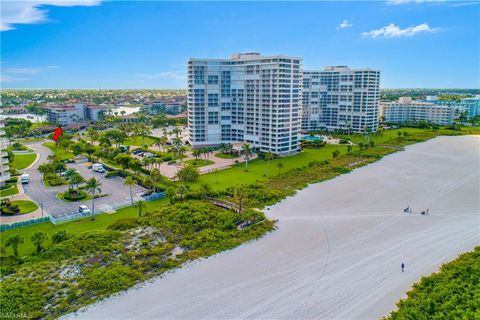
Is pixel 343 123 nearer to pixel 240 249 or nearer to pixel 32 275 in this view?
pixel 240 249

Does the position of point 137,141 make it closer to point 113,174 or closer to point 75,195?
point 113,174

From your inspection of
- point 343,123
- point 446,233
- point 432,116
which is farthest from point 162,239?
point 432,116

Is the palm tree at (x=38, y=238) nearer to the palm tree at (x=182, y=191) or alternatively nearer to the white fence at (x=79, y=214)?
the white fence at (x=79, y=214)

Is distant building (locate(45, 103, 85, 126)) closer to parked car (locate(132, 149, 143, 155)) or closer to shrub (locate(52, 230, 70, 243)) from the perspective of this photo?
parked car (locate(132, 149, 143, 155))

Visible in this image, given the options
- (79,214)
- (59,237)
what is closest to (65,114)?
(79,214)

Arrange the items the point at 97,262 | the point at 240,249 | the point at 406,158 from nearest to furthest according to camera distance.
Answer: the point at 97,262 → the point at 240,249 → the point at 406,158

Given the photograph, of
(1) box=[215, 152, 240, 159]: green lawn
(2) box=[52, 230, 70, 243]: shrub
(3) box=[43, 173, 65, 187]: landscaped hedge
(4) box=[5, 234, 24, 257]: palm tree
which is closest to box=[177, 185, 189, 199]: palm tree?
(2) box=[52, 230, 70, 243]: shrub

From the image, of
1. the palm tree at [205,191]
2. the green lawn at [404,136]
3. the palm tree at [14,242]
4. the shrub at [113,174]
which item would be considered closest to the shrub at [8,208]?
the palm tree at [14,242]

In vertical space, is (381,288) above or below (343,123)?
below
